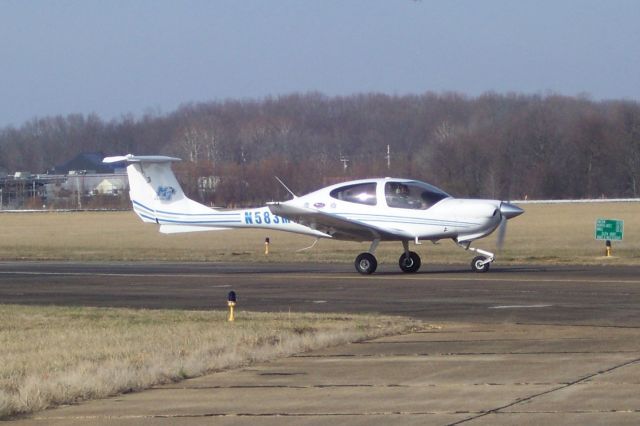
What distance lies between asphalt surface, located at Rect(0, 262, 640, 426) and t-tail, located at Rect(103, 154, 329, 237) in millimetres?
5164

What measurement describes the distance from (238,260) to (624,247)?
43.6 feet

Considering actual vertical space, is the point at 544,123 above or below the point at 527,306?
above

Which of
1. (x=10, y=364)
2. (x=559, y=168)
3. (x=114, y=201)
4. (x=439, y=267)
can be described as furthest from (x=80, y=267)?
(x=114, y=201)

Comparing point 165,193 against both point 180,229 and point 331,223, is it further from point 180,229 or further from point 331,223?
point 331,223

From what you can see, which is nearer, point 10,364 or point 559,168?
point 10,364

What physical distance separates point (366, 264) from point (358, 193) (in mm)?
1730

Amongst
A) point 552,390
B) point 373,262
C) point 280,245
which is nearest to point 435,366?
point 552,390

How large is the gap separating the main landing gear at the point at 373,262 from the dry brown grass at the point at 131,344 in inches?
327

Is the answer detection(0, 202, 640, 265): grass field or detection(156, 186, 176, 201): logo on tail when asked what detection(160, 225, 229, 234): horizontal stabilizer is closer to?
detection(156, 186, 176, 201): logo on tail

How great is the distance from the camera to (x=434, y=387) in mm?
9438

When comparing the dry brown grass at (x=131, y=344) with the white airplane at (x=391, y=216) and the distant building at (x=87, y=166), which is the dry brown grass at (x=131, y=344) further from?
the distant building at (x=87, y=166)

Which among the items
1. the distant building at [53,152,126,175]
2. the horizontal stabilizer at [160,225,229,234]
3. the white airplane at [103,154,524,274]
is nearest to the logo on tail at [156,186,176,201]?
the horizontal stabilizer at [160,225,229,234]

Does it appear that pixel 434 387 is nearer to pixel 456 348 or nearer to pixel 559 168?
pixel 456 348

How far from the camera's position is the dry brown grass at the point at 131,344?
9.72m
